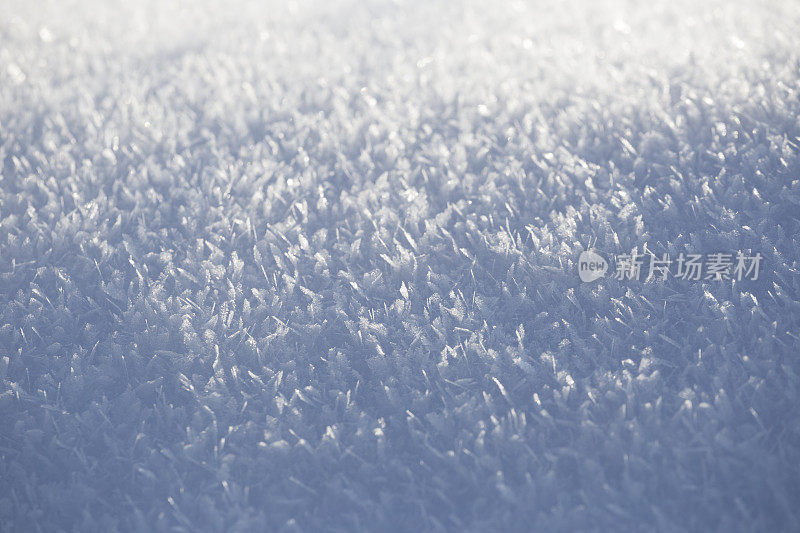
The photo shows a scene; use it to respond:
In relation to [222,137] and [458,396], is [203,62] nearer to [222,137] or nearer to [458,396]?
[222,137]

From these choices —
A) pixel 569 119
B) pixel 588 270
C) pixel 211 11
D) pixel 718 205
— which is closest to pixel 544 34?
A: pixel 569 119

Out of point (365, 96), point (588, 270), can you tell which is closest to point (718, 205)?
point (588, 270)

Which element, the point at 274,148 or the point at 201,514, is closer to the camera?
the point at 201,514

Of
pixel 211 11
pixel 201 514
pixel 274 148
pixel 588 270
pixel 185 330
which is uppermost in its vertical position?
pixel 211 11

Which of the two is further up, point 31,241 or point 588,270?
point 31,241

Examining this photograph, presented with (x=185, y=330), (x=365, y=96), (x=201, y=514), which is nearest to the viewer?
(x=201, y=514)

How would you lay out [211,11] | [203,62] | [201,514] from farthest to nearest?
1. [211,11]
2. [203,62]
3. [201,514]

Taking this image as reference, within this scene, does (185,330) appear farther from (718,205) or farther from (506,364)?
(718,205)
